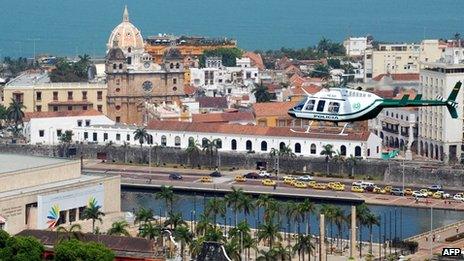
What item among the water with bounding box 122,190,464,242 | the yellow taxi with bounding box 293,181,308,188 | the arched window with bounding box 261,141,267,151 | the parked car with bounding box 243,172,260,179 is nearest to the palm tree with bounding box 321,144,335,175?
the parked car with bounding box 243,172,260,179

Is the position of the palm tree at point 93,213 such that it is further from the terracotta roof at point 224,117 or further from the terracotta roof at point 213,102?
the terracotta roof at point 213,102

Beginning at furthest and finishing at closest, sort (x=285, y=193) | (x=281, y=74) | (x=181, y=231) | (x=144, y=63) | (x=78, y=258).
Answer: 1. (x=281, y=74)
2. (x=144, y=63)
3. (x=285, y=193)
4. (x=181, y=231)
5. (x=78, y=258)

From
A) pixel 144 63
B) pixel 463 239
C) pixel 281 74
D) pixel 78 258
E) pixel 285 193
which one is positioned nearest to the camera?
pixel 78 258

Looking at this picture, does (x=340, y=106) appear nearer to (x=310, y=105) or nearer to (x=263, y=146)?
(x=310, y=105)

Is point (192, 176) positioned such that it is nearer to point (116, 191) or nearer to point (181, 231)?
point (116, 191)

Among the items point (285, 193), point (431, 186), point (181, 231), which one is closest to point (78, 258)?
point (181, 231)

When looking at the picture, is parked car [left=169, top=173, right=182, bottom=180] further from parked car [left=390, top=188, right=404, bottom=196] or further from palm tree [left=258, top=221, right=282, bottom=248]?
palm tree [left=258, top=221, right=282, bottom=248]

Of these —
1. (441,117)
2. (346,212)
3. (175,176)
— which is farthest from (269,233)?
(441,117)
